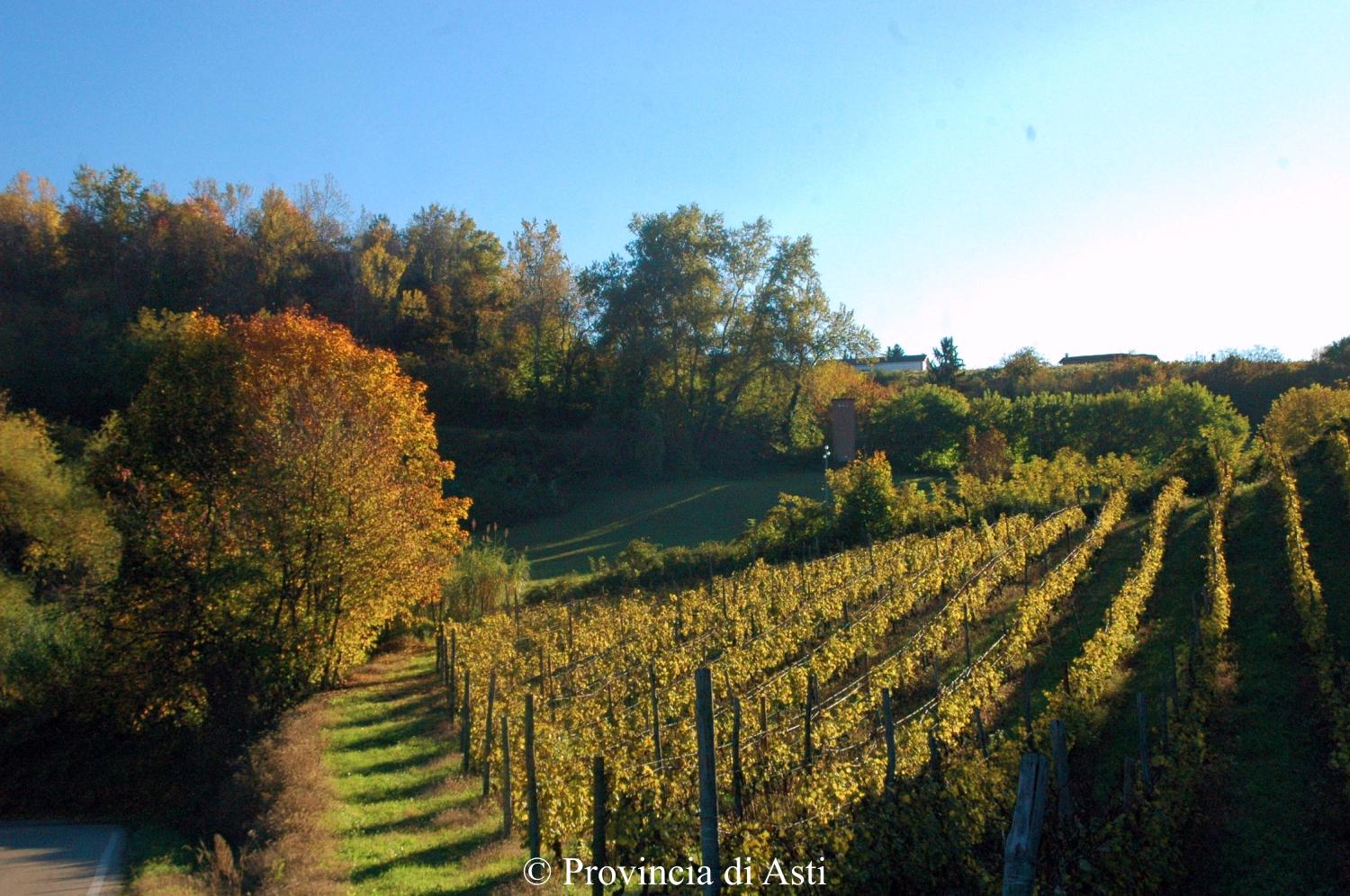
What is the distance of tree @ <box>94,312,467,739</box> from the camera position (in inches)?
649

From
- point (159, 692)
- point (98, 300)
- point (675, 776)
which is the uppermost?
point (98, 300)

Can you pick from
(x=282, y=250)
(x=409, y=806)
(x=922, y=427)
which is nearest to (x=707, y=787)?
(x=409, y=806)

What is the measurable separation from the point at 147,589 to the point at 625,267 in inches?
1323

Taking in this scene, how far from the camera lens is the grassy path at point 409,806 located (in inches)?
308

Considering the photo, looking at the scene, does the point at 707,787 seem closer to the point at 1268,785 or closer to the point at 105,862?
the point at 1268,785

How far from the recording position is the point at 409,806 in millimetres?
10141

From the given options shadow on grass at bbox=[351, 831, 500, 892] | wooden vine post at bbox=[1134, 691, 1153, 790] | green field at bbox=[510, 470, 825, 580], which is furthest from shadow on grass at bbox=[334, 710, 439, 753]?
green field at bbox=[510, 470, 825, 580]

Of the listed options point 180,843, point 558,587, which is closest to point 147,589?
point 180,843

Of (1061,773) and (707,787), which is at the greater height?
(707,787)

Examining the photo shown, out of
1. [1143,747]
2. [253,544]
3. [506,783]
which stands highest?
[253,544]

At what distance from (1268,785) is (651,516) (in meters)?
31.9

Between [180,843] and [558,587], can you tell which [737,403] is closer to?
[558,587]

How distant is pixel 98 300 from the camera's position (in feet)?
142

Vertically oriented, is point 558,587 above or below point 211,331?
below
